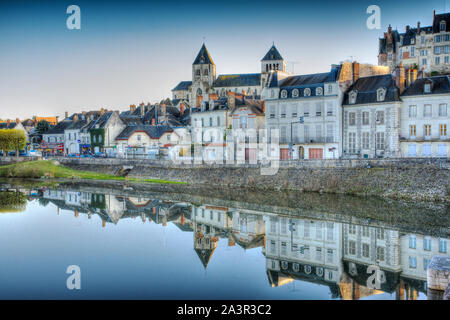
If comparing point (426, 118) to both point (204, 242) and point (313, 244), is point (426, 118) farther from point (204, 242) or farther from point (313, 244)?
point (204, 242)

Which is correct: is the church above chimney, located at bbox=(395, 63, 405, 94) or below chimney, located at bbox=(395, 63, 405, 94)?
above

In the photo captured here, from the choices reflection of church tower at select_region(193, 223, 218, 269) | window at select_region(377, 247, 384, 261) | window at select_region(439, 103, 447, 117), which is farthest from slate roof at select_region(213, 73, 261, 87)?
window at select_region(377, 247, 384, 261)

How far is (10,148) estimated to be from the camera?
49.0 m

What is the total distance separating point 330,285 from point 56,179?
1322 inches

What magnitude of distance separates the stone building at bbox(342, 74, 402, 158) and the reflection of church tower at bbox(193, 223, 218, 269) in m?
17.1

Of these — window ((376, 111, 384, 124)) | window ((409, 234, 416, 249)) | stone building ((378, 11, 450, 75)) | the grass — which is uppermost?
stone building ((378, 11, 450, 75))

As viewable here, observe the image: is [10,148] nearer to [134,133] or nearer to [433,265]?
[134,133]

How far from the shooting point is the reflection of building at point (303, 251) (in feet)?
37.7

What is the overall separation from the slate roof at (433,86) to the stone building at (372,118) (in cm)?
92

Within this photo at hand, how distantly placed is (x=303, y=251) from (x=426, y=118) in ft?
63.2

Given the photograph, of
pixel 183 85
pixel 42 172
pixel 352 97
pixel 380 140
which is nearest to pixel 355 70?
pixel 352 97

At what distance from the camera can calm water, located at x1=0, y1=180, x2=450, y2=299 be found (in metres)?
10.4

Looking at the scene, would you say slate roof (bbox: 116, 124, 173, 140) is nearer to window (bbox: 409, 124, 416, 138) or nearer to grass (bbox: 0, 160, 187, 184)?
grass (bbox: 0, 160, 187, 184)
